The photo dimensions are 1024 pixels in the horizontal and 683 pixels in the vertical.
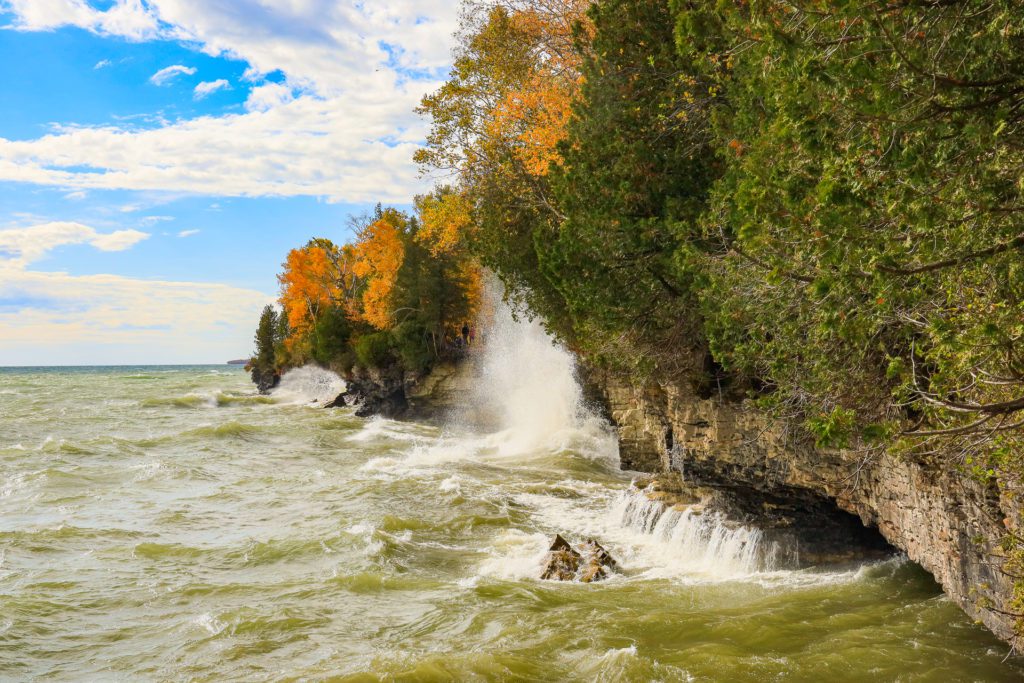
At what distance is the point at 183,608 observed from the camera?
39.1ft

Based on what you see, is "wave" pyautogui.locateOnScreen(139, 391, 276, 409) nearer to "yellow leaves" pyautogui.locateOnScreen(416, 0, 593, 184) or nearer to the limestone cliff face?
"yellow leaves" pyautogui.locateOnScreen(416, 0, 593, 184)

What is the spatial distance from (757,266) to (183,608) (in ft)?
33.3

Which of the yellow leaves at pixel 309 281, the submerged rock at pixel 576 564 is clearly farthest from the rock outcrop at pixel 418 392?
the submerged rock at pixel 576 564

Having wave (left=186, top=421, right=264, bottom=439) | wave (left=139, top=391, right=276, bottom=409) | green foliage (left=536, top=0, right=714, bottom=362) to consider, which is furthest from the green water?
wave (left=139, top=391, right=276, bottom=409)

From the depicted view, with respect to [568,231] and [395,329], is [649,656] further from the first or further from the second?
[395,329]

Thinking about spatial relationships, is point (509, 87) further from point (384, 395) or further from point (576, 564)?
point (384, 395)

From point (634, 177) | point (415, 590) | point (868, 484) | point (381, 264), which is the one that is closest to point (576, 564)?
point (415, 590)

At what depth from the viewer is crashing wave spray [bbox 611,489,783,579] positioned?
41.2 feet

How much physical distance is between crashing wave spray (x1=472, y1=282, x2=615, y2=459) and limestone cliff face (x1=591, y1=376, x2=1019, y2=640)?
1122 centimetres

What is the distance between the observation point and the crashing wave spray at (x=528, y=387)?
29672 millimetres

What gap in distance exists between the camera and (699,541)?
44.5ft

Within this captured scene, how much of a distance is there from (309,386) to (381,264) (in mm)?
22530

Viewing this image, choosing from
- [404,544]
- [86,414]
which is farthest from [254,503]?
[86,414]

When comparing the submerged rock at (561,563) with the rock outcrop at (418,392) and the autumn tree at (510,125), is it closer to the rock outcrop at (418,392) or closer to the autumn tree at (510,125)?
the autumn tree at (510,125)
